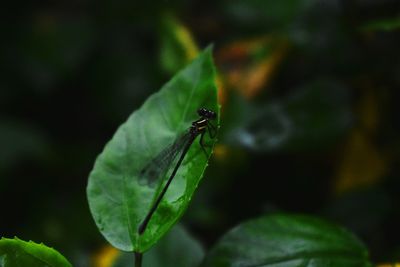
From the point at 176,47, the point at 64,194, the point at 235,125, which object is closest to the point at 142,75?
the point at 64,194

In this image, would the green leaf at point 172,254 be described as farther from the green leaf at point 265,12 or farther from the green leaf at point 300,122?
the green leaf at point 265,12

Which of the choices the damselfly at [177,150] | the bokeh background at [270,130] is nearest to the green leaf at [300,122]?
the bokeh background at [270,130]

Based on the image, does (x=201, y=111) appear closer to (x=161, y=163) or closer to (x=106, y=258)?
(x=161, y=163)

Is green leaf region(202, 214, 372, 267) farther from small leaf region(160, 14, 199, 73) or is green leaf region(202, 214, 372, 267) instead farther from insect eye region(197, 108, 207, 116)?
small leaf region(160, 14, 199, 73)

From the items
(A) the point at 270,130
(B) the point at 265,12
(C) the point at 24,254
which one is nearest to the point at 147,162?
(C) the point at 24,254

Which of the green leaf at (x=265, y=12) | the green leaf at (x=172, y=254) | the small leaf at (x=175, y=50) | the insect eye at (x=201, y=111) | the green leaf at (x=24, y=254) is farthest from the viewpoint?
the green leaf at (x=265, y=12)
